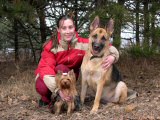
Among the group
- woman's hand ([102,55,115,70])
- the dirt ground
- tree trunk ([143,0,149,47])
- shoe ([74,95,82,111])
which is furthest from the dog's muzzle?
tree trunk ([143,0,149,47])

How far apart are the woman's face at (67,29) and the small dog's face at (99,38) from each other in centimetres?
33

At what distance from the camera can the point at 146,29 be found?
24.2ft

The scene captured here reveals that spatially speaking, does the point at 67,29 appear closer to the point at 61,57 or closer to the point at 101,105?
the point at 61,57

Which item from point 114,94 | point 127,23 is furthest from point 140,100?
point 127,23

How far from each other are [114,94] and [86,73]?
631mm

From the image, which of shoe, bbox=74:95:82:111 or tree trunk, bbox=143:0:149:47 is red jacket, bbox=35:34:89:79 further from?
tree trunk, bbox=143:0:149:47

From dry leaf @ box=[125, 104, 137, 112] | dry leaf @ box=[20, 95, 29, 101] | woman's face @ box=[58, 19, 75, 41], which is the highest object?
woman's face @ box=[58, 19, 75, 41]

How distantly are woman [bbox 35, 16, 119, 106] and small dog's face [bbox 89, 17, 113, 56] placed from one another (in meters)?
0.22

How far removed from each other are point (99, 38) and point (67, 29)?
0.55 meters

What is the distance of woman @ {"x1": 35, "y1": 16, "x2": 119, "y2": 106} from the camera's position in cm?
561

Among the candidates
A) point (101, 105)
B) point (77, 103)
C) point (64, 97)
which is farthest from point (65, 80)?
point (101, 105)

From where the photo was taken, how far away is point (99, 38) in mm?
5344

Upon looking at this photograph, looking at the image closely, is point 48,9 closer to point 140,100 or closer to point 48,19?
point 48,19

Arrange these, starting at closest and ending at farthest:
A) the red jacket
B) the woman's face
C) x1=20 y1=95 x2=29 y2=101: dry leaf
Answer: the woman's face → the red jacket → x1=20 y1=95 x2=29 y2=101: dry leaf
